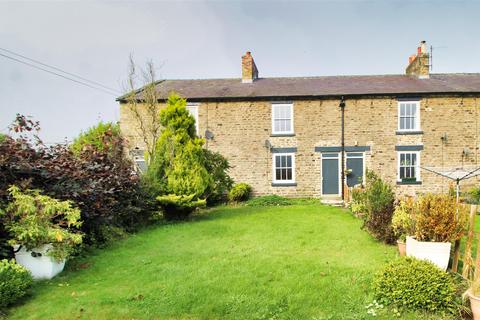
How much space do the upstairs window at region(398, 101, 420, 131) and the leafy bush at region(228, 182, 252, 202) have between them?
32.6 feet

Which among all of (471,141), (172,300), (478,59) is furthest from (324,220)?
(478,59)

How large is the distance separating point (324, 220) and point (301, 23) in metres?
9.10

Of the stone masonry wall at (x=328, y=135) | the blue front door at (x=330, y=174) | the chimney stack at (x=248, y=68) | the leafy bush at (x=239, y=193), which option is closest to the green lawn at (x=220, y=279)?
the leafy bush at (x=239, y=193)

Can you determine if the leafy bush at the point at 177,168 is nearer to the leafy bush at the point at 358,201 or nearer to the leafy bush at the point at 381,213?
the leafy bush at the point at 381,213

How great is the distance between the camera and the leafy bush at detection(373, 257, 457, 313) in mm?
4594

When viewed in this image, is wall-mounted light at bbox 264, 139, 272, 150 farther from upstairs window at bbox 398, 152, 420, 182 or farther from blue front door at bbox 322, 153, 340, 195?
upstairs window at bbox 398, 152, 420, 182

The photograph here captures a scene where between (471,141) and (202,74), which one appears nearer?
Result: (471,141)

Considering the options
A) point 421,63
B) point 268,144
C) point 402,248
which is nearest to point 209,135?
point 268,144

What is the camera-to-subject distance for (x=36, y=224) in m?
6.35

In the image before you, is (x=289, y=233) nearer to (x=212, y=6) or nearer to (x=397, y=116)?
(x=212, y=6)

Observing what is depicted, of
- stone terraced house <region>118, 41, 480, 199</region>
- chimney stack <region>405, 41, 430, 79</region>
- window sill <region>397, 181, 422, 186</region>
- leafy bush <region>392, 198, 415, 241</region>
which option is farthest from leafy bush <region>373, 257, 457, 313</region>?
chimney stack <region>405, 41, 430, 79</region>

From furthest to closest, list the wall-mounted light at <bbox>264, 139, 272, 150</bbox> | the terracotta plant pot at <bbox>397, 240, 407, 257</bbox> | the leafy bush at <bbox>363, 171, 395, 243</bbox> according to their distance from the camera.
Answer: the wall-mounted light at <bbox>264, 139, 272, 150</bbox> < the leafy bush at <bbox>363, 171, 395, 243</bbox> < the terracotta plant pot at <bbox>397, 240, 407, 257</bbox>

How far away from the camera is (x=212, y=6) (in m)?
13.0

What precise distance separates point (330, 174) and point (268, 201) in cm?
430
